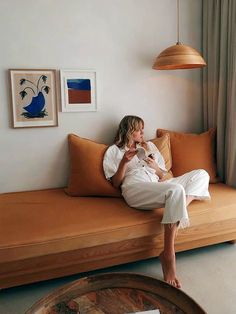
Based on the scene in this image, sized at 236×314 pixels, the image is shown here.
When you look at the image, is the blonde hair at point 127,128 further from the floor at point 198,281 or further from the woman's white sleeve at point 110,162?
the floor at point 198,281

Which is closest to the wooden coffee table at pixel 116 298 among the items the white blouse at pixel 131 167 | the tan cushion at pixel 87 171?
the white blouse at pixel 131 167

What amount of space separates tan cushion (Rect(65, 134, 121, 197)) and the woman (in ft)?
0.19

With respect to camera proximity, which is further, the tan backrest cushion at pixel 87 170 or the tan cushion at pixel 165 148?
the tan cushion at pixel 165 148

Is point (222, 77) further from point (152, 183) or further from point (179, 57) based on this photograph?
point (152, 183)

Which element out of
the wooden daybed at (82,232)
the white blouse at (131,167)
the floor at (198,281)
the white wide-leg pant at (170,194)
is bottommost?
the floor at (198,281)

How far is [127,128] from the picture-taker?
2.62m

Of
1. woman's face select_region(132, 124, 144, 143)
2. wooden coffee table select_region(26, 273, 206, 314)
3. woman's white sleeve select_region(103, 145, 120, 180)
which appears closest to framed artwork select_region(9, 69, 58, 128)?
woman's white sleeve select_region(103, 145, 120, 180)

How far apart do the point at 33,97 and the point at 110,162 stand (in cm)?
82

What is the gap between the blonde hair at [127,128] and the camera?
8.57 ft

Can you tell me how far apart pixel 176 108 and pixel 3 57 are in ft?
5.29

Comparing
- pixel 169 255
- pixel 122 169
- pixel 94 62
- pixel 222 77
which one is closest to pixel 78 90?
pixel 94 62

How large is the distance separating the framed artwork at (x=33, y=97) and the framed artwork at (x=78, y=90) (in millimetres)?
82

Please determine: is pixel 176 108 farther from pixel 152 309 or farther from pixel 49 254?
pixel 152 309

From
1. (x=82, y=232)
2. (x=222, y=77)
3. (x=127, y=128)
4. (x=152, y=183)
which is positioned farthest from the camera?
(x=222, y=77)
